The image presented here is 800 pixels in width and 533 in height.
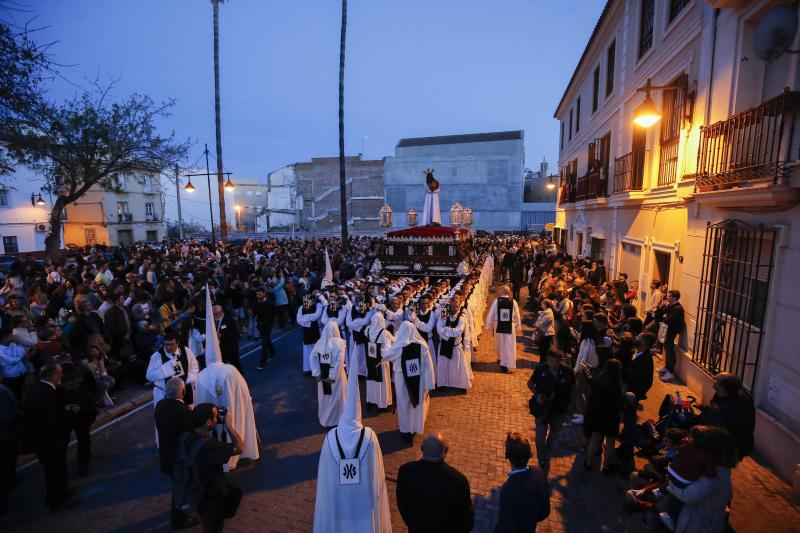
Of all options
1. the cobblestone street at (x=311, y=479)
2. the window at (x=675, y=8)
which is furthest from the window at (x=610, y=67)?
the cobblestone street at (x=311, y=479)

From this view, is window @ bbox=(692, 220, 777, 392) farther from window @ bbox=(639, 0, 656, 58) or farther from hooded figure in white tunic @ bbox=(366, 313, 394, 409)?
window @ bbox=(639, 0, 656, 58)

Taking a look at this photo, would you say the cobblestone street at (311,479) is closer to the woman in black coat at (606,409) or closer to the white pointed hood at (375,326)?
the woman in black coat at (606,409)

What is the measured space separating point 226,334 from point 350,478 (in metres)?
4.93

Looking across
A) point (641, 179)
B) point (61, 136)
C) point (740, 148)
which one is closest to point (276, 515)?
point (740, 148)

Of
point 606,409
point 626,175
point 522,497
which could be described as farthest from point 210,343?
point 626,175

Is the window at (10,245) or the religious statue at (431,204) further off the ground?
the religious statue at (431,204)

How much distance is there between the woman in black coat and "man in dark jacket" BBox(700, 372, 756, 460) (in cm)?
90

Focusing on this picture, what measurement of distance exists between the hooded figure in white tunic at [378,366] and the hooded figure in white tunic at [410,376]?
1.77 ft

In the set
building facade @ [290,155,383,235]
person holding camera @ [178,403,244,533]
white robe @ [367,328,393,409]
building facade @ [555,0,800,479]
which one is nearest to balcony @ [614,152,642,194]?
building facade @ [555,0,800,479]

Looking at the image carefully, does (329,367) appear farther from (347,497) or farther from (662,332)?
(662,332)

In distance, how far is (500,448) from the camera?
5.84 m

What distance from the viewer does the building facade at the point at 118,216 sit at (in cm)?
3431

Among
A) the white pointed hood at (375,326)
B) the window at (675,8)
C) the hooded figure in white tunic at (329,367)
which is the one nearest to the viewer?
the hooded figure in white tunic at (329,367)

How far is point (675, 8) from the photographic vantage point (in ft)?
30.5
